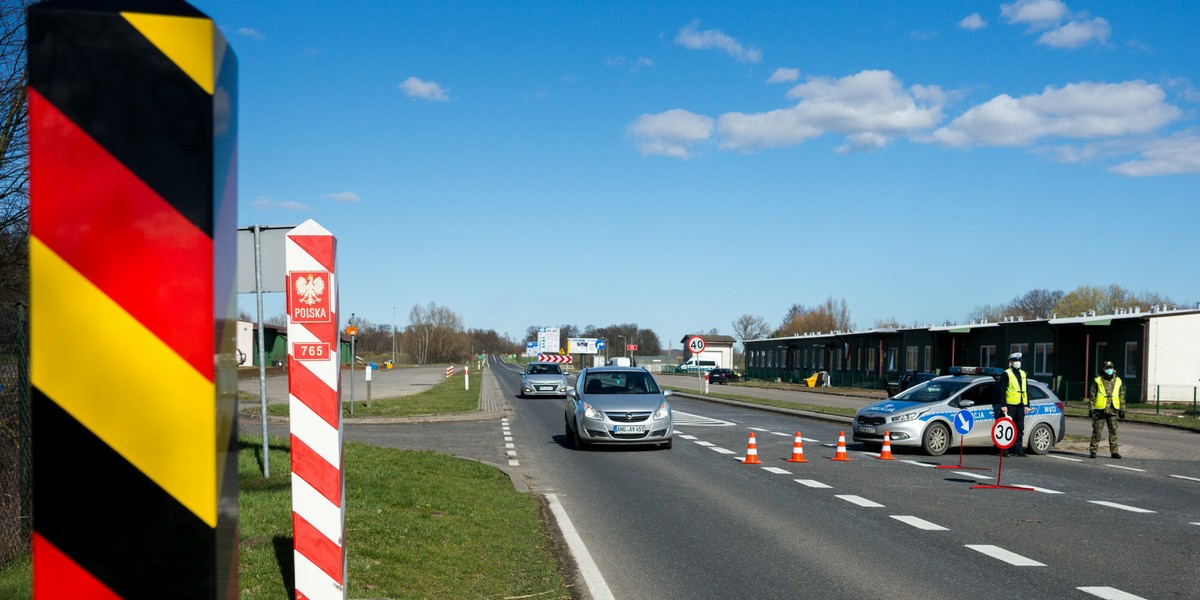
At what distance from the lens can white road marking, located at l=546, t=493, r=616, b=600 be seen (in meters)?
7.43

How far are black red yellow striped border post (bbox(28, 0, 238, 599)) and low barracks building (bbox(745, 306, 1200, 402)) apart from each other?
138 feet

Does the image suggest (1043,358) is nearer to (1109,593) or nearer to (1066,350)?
(1066,350)

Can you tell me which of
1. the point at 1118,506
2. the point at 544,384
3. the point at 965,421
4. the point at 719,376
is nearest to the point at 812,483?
the point at 1118,506

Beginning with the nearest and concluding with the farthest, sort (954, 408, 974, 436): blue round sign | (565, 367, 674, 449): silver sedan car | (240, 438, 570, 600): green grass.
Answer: (240, 438, 570, 600): green grass < (954, 408, 974, 436): blue round sign < (565, 367, 674, 449): silver sedan car

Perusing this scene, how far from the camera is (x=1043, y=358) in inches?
1971

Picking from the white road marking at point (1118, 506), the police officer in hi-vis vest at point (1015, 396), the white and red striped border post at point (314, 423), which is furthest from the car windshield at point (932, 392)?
the white and red striped border post at point (314, 423)

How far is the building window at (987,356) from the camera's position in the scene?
182 feet

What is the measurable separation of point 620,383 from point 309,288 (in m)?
15.6

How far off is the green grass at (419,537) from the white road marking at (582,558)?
0.21 metres

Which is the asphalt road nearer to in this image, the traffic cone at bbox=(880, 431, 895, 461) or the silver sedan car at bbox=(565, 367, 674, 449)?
the traffic cone at bbox=(880, 431, 895, 461)

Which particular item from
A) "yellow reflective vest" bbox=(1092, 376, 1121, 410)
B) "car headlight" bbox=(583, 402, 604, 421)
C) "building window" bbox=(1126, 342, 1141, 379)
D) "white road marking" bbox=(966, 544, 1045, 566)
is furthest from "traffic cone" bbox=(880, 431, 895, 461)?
"building window" bbox=(1126, 342, 1141, 379)

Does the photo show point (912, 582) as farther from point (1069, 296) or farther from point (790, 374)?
point (1069, 296)

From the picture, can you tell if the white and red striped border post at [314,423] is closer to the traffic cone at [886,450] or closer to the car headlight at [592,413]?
the car headlight at [592,413]

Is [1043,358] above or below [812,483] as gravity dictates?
above
